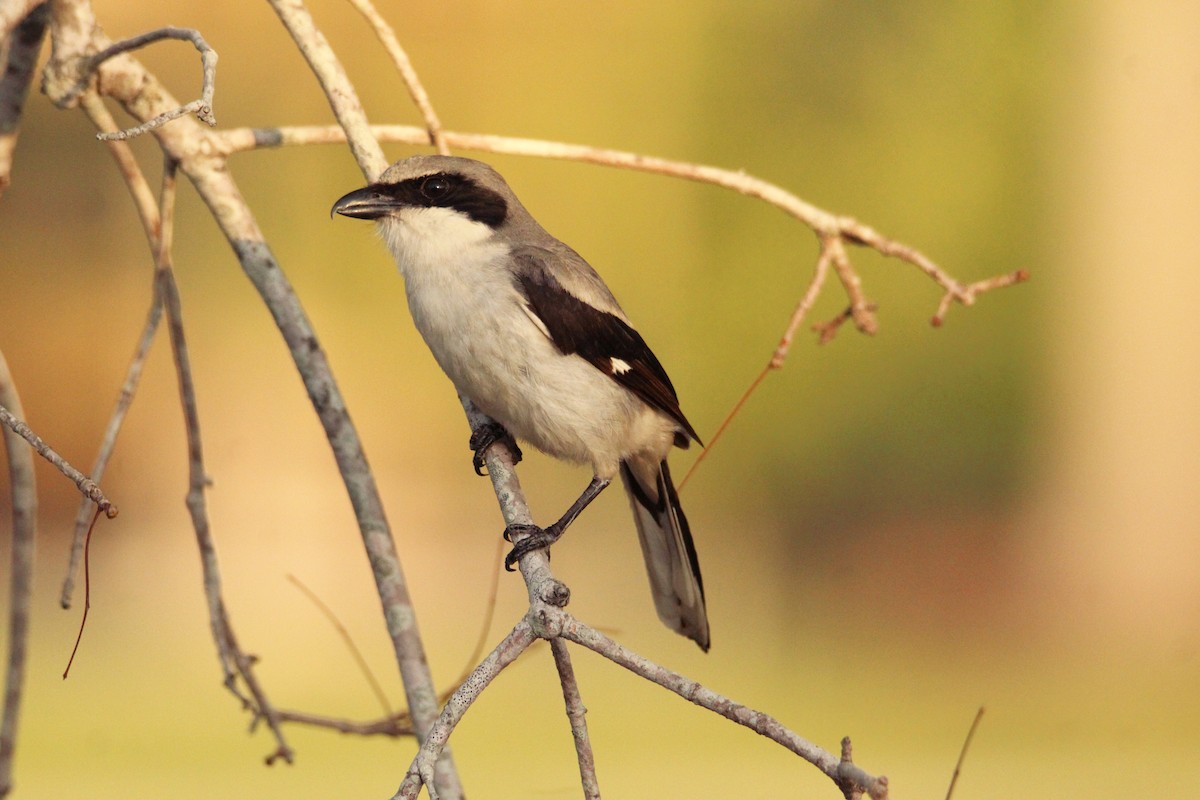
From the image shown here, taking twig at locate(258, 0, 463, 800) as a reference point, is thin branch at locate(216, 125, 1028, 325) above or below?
→ above

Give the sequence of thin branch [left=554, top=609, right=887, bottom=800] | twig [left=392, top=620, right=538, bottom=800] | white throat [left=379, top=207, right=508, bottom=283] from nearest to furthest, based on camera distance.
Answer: thin branch [left=554, top=609, right=887, bottom=800] < twig [left=392, top=620, right=538, bottom=800] < white throat [left=379, top=207, right=508, bottom=283]

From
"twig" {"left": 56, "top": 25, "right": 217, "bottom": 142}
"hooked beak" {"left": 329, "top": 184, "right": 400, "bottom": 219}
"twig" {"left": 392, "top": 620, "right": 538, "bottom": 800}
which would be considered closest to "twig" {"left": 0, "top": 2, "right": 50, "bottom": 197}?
"twig" {"left": 56, "top": 25, "right": 217, "bottom": 142}

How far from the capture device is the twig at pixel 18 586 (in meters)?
1.82

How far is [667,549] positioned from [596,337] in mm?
445

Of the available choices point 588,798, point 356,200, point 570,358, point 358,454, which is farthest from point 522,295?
point 588,798

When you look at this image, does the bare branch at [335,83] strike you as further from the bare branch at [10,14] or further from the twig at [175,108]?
the bare branch at [10,14]

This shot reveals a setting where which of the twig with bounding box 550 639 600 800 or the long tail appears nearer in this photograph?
the twig with bounding box 550 639 600 800

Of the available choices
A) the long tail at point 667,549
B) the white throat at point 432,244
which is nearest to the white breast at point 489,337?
the white throat at point 432,244

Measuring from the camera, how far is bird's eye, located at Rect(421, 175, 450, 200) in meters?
1.99

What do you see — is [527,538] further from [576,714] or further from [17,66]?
[17,66]

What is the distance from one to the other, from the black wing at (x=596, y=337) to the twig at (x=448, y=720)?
2.83 ft

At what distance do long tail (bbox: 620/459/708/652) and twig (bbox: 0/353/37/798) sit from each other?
107 centimetres

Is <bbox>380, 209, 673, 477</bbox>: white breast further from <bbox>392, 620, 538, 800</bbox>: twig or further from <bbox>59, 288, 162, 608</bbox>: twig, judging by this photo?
<bbox>392, 620, 538, 800</bbox>: twig

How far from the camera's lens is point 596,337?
6.84ft
